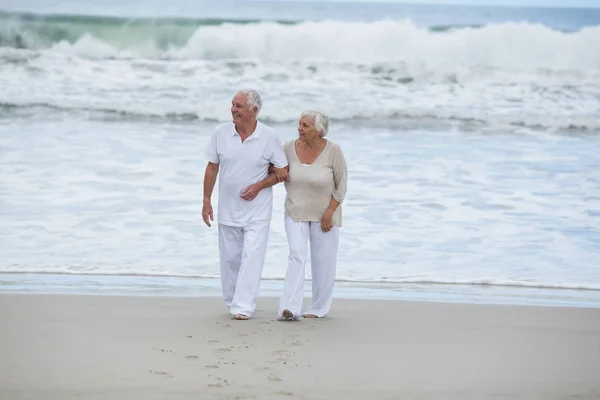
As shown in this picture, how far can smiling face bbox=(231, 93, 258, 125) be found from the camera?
5.39 meters

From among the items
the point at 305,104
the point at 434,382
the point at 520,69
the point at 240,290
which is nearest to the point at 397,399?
the point at 434,382

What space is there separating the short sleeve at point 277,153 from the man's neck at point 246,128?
0.12 m

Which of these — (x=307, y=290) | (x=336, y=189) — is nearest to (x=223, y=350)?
(x=336, y=189)

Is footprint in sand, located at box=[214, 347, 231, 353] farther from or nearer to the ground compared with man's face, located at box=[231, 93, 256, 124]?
nearer to the ground

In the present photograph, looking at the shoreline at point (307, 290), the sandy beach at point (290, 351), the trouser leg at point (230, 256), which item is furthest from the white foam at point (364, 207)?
the trouser leg at point (230, 256)

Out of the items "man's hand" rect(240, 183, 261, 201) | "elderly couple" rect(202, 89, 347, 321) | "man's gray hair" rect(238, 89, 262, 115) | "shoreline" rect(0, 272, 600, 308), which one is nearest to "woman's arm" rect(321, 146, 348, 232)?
"elderly couple" rect(202, 89, 347, 321)

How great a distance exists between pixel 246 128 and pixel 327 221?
647mm

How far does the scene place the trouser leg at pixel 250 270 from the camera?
18.1 feet

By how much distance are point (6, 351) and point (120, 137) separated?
8370mm

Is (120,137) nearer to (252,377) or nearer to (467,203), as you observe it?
(467,203)

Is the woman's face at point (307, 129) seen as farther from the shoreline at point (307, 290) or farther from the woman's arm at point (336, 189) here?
the shoreline at point (307, 290)

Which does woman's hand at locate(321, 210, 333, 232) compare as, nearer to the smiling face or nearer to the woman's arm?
the woman's arm

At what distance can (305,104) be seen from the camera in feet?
51.0

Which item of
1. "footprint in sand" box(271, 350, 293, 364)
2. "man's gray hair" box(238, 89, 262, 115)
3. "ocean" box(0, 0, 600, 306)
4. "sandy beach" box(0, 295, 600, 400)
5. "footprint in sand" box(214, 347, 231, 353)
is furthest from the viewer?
"ocean" box(0, 0, 600, 306)
